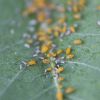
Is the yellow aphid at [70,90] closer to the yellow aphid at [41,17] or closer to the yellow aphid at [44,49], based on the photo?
the yellow aphid at [44,49]

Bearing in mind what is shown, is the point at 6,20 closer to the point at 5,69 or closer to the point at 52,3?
the point at 52,3

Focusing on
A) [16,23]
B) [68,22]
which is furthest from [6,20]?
[68,22]

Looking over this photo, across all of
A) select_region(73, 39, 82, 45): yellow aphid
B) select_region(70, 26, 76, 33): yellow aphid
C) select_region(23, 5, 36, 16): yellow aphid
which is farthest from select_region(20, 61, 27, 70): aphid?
select_region(23, 5, 36, 16): yellow aphid

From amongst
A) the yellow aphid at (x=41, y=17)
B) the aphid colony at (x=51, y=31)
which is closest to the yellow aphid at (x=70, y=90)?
the aphid colony at (x=51, y=31)

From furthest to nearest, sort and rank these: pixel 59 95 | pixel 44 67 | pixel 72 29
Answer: pixel 72 29 → pixel 44 67 → pixel 59 95

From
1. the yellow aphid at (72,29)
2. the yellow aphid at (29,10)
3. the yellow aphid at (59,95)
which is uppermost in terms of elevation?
the yellow aphid at (29,10)

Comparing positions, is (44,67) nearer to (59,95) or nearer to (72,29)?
(59,95)

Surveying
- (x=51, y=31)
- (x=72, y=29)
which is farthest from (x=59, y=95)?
(x=51, y=31)
